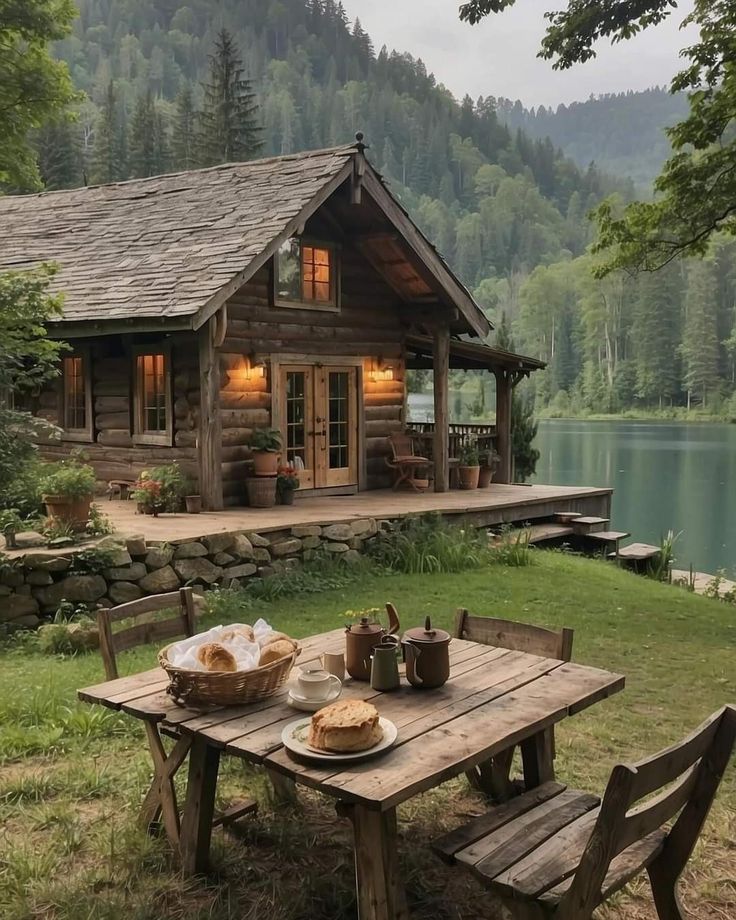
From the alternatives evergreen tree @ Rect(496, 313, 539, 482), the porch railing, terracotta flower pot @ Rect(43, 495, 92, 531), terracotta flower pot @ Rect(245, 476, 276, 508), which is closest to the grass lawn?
terracotta flower pot @ Rect(43, 495, 92, 531)

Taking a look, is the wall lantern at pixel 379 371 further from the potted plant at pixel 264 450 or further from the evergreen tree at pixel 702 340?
the evergreen tree at pixel 702 340

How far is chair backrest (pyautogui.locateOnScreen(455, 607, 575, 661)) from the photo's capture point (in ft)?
12.9

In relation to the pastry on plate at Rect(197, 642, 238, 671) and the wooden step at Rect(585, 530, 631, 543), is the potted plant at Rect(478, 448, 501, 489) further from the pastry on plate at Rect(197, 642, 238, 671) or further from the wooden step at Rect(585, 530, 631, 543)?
the pastry on plate at Rect(197, 642, 238, 671)

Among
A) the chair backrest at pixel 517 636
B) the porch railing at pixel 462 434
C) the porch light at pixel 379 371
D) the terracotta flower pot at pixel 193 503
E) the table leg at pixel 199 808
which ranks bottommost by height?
the table leg at pixel 199 808

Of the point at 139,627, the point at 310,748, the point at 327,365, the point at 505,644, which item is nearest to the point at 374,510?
the point at 327,365

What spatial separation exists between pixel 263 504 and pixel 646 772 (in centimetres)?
920

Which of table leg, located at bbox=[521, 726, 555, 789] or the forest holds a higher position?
the forest

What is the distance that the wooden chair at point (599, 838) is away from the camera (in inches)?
98.9

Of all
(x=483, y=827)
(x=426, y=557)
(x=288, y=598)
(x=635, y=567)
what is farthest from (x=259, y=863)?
(x=635, y=567)

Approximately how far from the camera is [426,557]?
10.4m

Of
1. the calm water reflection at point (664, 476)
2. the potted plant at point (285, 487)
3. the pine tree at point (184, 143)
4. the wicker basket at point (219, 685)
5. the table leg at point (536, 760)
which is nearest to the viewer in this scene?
the wicker basket at point (219, 685)

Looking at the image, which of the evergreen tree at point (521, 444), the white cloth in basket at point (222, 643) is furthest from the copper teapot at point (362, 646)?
the evergreen tree at point (521, 444)

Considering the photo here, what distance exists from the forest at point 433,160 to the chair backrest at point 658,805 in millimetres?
26675

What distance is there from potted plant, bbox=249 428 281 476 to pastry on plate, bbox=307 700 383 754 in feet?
28.4
